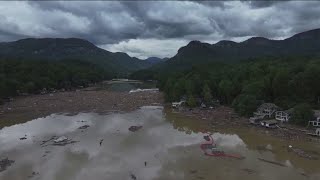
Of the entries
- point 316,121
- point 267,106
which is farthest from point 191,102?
point 316,121

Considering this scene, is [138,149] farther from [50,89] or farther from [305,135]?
[50,89]

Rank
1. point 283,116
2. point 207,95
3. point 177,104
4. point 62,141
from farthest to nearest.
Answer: point 177,104 → point 207,95 → point 283,116 → point 62,141

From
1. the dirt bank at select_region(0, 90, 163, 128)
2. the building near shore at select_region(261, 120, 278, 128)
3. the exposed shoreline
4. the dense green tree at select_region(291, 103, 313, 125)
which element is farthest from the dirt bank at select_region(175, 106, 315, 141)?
the dirt bank at select_region(0, 90, 163, 128)

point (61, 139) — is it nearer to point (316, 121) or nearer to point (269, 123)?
point (269, 123)

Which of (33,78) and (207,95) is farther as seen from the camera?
(33,78)

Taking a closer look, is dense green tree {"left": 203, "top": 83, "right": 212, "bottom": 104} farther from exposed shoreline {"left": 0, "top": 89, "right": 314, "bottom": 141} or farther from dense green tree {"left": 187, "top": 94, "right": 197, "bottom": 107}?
exposed shoreline {"left": 0, "top": 89, "right": 314, "bottom": 141}

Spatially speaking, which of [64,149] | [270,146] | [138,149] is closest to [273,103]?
[270,146]

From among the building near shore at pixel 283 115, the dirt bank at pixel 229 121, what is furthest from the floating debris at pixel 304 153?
the building near shore at pixel 283 115

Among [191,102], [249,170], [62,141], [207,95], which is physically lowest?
[249,170]
